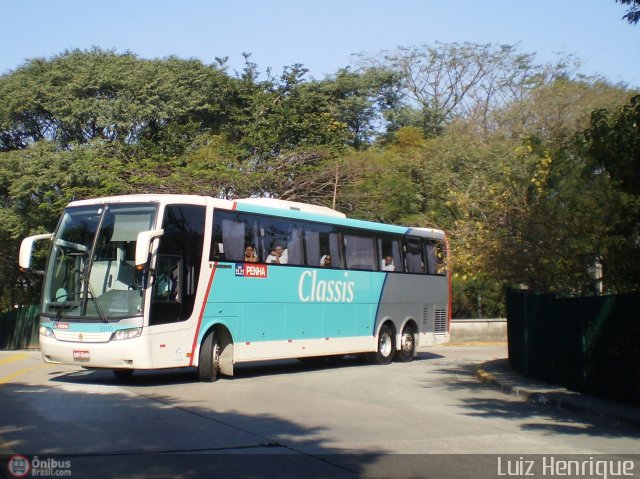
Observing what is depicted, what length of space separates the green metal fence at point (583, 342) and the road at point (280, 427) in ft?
3.89

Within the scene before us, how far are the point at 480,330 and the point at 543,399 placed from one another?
21.5m

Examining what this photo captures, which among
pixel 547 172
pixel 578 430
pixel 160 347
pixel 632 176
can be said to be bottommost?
pixel 578 430

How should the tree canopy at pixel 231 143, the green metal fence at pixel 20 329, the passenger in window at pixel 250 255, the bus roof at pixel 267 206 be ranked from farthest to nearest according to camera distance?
the green metal fence at pixel 20 329
the tree canopy at pixel 231 143
the passenger in window at pixel 250 255
the bus roof at pixel 267 206

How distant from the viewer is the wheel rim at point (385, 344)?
2225 centimetres

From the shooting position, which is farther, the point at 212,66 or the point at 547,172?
the point at 212,66

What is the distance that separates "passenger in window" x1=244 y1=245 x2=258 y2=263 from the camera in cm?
1705

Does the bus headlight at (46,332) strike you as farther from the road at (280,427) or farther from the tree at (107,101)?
the tree at (107,101)

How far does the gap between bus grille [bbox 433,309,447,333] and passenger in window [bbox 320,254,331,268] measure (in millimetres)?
6378

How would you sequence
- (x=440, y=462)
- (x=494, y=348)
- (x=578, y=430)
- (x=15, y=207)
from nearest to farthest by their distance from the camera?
(x=440, y=462), (x=578, y=430), (x=494, y=348), (x=15, y=207)

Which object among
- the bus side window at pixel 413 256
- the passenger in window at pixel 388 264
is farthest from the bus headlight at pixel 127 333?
the bus side window at pixel 413 256

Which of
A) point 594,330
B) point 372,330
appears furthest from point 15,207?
point 594,330

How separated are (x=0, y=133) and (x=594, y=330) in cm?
3217

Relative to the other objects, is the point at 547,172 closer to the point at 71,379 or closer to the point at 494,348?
the point at 71,379

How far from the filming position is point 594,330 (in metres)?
14.2
